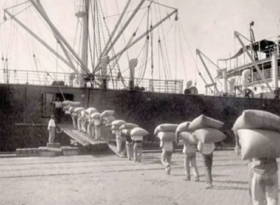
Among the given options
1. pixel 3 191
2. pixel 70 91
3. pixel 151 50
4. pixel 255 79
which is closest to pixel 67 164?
pixel 3 191

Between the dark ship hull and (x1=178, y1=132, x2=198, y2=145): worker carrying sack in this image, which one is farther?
the dark ship hull

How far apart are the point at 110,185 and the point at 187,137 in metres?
2.43

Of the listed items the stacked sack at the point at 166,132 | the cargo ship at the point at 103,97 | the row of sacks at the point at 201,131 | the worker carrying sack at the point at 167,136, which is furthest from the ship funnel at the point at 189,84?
the row of sacks at the point at 201,131

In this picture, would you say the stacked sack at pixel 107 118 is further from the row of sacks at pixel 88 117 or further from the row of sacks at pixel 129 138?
the row of sacks at pixel 129 138

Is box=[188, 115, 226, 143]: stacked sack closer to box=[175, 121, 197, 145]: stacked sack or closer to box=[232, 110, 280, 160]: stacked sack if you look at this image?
box=[175, 121, 197, 145]: stacked sack

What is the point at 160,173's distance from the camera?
478 inches

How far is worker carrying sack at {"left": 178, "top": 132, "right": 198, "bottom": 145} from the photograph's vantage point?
34.8ft

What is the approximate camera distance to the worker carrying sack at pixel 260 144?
592 centimetres

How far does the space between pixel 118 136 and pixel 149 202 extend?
9187mm

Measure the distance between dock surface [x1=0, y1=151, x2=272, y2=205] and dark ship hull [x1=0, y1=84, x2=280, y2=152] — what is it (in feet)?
23.7

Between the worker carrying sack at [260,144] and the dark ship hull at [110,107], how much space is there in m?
17.2

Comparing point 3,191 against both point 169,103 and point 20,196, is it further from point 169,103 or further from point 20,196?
point 169,103

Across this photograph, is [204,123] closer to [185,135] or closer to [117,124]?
[185,135]

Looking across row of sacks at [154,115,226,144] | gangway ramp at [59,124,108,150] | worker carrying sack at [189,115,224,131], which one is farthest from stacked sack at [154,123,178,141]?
gangway ramp at [59,124,108,150]
